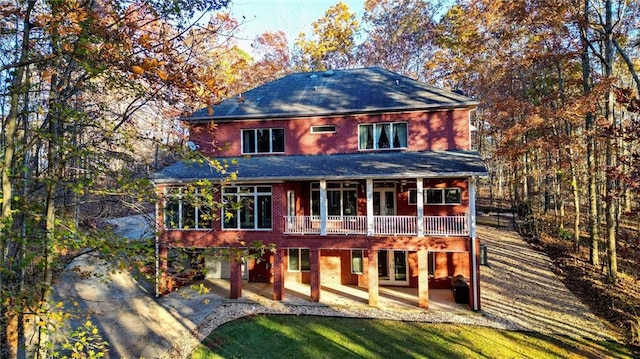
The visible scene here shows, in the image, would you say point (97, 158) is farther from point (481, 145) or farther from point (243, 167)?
point (481, 145)

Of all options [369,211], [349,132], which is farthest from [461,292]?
[349,132]

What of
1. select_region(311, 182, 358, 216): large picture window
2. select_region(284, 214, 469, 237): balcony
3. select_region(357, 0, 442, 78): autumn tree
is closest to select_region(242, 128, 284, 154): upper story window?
select_region(311, 182, 358, 216): large picture window

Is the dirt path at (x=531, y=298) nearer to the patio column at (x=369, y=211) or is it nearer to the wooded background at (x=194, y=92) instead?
the wooded background at (x=194, y=92)

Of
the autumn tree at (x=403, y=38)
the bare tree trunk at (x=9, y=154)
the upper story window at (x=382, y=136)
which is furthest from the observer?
the autumn tree at (x=403, y=38)

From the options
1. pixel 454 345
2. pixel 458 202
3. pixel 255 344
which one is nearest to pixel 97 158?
pixel 255 344

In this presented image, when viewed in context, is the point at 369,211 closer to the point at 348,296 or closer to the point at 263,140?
the point at 348,296

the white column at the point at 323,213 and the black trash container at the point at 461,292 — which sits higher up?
the white column at the point at 323,213

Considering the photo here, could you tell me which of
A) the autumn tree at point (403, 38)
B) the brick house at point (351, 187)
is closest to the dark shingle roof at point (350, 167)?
the brick house at point (351, 187)
